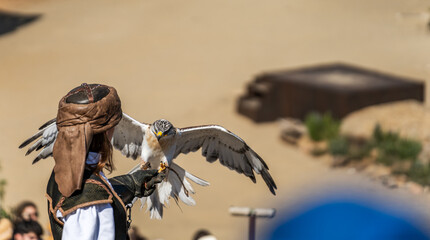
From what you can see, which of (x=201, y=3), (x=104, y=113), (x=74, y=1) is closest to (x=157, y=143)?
(x=104, y=113)

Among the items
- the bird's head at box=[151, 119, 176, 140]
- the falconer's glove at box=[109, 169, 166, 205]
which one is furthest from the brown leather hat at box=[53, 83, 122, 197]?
the bird's head at box=[151, 119, 176, 140]

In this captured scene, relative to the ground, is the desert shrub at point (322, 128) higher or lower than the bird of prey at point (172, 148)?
lower

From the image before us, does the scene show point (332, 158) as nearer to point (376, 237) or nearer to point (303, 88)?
point (303, 88)

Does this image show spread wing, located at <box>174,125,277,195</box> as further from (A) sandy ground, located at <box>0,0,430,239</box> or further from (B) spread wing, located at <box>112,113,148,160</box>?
(A) sandy ground, located at <box>0,0,430,239</box>

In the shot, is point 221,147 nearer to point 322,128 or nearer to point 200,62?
point 322,128

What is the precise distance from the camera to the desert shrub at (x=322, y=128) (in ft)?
47.5

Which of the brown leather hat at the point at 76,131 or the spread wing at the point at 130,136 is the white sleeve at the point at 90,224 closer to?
the brown leather hat at the point at 76,131

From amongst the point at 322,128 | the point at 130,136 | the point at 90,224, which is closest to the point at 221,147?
the point at 130,136

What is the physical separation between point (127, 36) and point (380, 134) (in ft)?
34.6

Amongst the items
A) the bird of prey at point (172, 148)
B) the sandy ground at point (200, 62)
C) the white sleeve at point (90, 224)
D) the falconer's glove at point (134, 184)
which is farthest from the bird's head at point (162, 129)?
the sandy ground at point (200, 62)

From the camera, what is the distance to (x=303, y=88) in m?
15.8

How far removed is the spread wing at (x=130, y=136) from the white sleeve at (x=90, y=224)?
255cm

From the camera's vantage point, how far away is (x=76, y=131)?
3.01 meters

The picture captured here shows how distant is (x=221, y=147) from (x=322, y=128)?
30.8 ft
